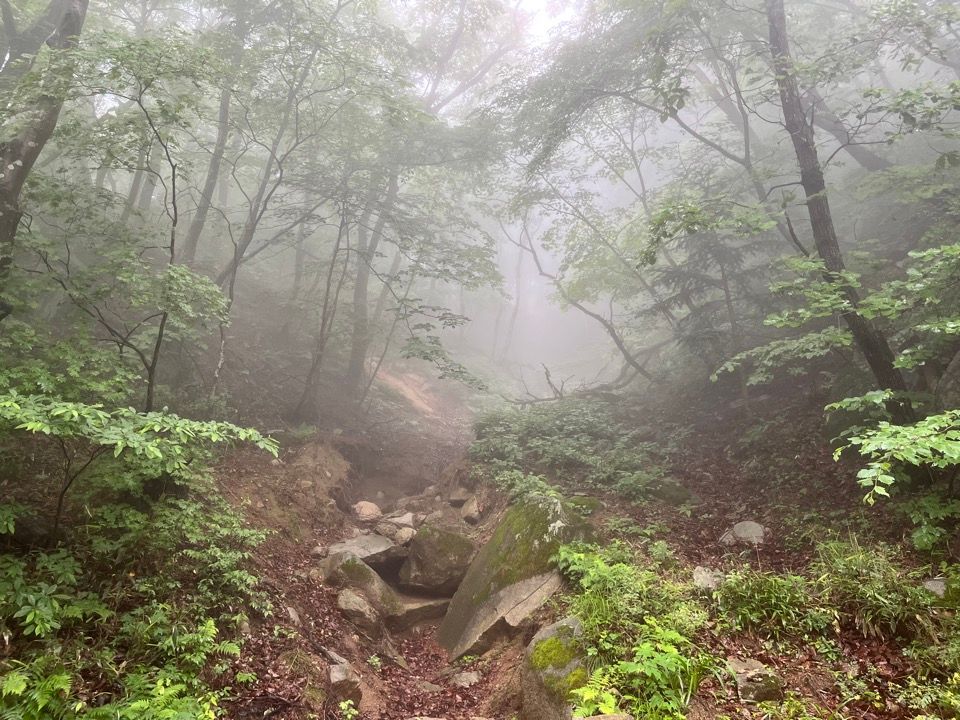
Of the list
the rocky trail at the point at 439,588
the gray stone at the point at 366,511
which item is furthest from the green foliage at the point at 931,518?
the gray stone at the point at 366,511

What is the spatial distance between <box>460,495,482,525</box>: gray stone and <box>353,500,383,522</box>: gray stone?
1.80 meters

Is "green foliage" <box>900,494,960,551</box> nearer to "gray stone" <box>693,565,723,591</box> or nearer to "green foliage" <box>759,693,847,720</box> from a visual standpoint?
"gray stone" <box>693,565,723,591</box>

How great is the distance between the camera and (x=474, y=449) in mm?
12617

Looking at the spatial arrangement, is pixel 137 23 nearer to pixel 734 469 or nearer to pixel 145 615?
pixel 145 615

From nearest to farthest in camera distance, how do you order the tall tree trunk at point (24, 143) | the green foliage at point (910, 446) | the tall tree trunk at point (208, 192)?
the green foliage at point (910, 446) < the tall tree trunk at point (24, 143) < the tall tree trunk at point (208, 192)

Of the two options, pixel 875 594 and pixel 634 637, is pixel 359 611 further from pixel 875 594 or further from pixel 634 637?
pixel 875 594

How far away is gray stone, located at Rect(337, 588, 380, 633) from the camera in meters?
6.95

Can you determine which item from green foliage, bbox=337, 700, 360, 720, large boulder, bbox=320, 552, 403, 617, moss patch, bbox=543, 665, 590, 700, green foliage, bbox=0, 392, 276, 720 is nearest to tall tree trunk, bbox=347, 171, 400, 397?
large boulder, bbox=320, 552, 403, 617

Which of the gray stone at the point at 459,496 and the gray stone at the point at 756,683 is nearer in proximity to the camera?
the gray stone at the point at 756,683

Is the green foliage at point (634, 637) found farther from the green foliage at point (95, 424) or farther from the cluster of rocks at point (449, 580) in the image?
the green foliage at point (95, 424)

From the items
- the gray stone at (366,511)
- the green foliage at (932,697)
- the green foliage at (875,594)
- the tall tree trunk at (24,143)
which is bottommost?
the gray stone at (366,511)

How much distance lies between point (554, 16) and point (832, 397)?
2087 centimetres

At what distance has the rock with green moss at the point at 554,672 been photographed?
15.4 ft

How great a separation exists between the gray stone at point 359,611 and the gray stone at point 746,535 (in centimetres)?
524
